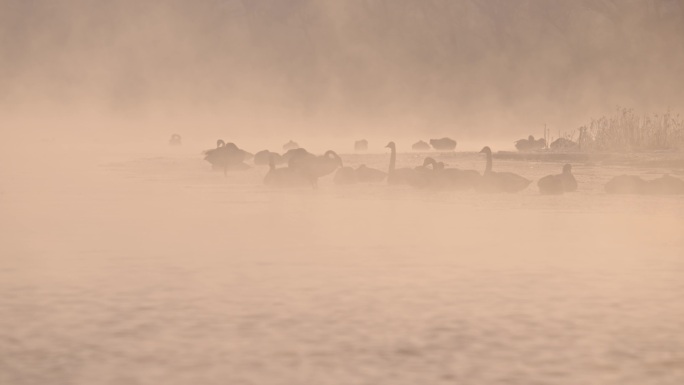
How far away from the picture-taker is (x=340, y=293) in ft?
33.6

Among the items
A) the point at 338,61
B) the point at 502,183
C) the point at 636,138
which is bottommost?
the point at 502,183

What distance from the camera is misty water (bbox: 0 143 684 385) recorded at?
7691 mm

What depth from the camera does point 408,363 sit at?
7719mm

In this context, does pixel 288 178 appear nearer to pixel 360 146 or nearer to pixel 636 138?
pixel 636 138

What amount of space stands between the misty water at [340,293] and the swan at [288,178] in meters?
4.08

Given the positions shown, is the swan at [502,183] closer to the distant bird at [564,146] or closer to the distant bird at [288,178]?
the distant bird at [288,178]

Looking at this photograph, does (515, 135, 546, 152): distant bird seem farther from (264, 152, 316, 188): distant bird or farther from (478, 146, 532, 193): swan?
(478, 146, 532, 193): swan

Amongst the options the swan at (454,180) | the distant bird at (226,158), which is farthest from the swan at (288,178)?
the distant bird at (226,158)

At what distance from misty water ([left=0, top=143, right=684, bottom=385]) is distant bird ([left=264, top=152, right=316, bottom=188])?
4.08 m

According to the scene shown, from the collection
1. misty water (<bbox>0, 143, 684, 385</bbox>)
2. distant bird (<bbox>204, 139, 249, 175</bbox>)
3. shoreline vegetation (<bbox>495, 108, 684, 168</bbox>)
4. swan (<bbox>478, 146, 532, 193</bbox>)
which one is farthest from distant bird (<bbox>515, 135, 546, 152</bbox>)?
misty water (<bbox>0, 143, 684, 385</bbox>)

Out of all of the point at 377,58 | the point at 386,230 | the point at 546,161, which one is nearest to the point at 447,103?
the point at 377,58

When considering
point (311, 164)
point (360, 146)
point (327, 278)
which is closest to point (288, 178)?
point (311, 164)

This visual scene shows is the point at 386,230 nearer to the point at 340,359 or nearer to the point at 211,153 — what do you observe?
the point at 340,359

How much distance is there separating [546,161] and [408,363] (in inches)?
1090
